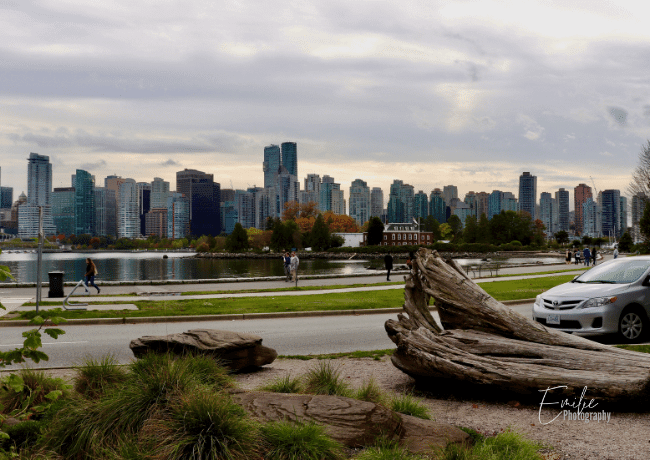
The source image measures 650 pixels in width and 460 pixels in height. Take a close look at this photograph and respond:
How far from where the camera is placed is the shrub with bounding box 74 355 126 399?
5996 millimetres

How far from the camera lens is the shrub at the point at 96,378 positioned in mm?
5996

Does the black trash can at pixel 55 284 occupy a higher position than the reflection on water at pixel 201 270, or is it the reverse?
the black trash can at pixel 55 284

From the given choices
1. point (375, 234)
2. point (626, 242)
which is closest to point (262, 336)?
point (626, 242)

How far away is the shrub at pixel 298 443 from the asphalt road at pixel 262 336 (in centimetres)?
580

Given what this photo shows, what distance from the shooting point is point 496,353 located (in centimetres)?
691

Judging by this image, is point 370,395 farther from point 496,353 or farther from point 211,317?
point 211,317

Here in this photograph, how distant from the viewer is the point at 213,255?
163m

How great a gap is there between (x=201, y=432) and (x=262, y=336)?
8.06 metres

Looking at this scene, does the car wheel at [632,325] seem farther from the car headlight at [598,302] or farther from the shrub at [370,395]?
the shrub at [370,395]

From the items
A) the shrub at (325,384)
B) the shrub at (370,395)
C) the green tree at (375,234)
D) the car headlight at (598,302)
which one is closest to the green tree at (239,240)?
the green tree at (375,234)

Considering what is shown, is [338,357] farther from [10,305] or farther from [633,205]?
[633,205]

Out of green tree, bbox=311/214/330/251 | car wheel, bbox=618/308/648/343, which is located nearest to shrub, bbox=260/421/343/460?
car wheel, bbox=618/308/648/343

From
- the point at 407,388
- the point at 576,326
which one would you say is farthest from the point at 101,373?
the point at 576,326

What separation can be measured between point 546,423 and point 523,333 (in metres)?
1.46
